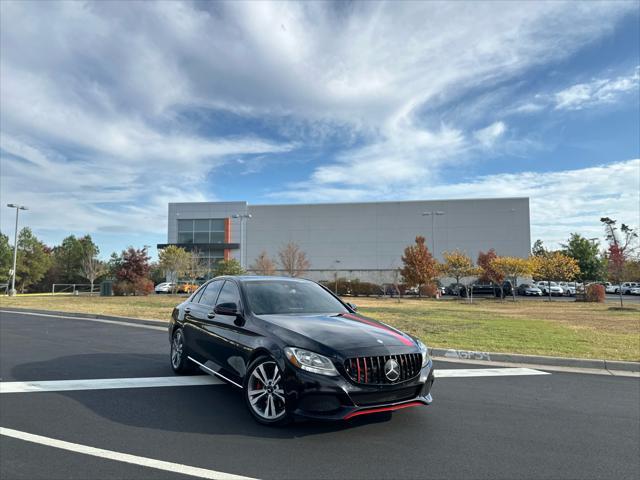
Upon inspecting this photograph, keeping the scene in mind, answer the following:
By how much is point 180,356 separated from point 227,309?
1997mm

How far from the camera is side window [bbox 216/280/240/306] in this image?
18.3ft

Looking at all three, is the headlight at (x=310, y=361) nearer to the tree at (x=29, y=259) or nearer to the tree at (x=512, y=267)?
the tree at (x=512, y=267)

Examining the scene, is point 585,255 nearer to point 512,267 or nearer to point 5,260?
point 512,267

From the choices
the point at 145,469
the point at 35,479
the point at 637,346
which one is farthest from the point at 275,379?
the point at 637,346

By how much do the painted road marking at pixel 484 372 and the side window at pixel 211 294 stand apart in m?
3.54

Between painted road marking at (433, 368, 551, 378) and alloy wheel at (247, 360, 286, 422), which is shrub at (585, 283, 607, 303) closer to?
painted road marking at (433, 368, 551, 378)

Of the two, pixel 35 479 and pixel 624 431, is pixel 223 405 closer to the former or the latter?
pixel 35 479

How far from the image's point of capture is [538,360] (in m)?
8.30

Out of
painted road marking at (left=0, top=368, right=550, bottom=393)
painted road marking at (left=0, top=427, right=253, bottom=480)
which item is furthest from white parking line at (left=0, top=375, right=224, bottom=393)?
painted road marking at (left=0, top=427, right=253, bottom=480)

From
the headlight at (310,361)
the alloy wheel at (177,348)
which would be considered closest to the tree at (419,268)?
the alloy wheel at (177,348)

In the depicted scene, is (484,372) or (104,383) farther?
(484,372)

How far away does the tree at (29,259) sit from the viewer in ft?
158

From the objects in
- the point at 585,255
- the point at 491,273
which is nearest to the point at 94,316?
the point at 491,273

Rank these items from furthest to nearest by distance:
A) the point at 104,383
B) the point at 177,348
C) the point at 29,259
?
the point at 29,259, the point at 177,348, the point at 104,383
